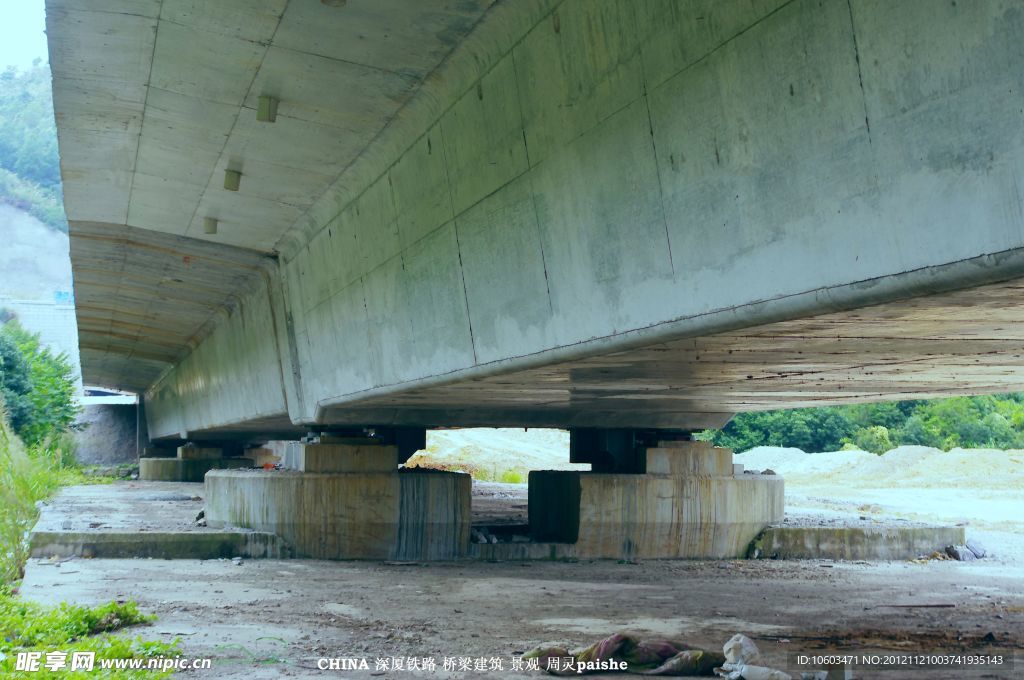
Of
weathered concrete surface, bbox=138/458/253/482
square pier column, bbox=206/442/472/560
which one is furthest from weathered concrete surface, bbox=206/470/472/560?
weathered concrete surface, bbox=138/458/253/482

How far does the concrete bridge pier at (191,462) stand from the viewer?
36812 mm

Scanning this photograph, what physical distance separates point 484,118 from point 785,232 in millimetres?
3475

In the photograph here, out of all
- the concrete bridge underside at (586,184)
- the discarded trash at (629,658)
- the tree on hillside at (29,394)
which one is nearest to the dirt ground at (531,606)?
the discarded trash at (629,658)

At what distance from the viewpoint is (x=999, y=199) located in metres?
3.83

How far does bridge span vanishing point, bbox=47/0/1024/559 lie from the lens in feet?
14.3

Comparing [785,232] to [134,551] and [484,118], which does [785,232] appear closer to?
[484,118]

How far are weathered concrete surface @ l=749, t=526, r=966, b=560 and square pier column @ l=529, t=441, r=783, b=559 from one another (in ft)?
0.89

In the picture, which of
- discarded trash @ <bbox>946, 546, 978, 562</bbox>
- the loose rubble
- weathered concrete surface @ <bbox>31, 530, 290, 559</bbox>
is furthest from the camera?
discarded trash @ <bbox>946, 546, 978, 562</bbox>

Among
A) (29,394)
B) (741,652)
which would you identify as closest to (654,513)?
(741,652)

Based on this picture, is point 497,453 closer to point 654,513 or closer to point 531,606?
point 654,513

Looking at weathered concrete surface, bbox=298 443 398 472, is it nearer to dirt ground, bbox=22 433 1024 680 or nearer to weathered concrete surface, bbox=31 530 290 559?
weathered concrete surface, bbox=31 530 290 559

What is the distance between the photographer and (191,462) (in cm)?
3697

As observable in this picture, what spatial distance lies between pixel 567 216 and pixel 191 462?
32558 mm

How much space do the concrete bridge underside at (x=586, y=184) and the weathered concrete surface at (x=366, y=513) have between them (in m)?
0.88
